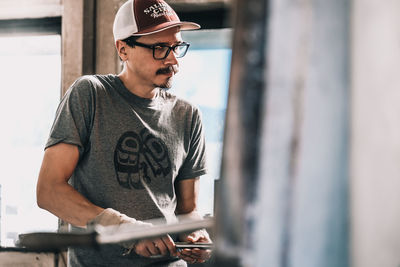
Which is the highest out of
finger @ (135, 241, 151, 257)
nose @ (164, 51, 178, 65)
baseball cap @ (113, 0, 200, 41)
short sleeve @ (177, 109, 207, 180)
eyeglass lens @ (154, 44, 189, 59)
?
baseball cap @ (113, 0, 200, 41)

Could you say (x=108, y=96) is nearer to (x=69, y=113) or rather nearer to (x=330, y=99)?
(x=69, y=113)

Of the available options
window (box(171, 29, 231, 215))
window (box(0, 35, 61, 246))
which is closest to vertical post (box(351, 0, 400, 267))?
window (box(171, 29, 231, 215))

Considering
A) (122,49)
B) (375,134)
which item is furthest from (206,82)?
(375,134)

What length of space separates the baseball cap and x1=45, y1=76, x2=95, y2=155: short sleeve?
27cm

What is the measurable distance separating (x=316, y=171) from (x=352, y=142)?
4 centimetres

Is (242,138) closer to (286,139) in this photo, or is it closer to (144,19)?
(286,139)

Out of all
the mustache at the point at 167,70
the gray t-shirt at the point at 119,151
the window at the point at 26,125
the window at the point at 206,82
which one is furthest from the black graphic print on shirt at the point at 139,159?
the window at the point at 26,125

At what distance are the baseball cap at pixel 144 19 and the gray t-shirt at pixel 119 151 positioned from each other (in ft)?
0.60

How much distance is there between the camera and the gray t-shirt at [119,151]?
1379 mm

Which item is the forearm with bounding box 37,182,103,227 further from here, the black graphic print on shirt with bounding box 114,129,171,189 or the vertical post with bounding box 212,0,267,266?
the vertical post with bounding box 212,0,267,266

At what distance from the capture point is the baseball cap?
1602mm

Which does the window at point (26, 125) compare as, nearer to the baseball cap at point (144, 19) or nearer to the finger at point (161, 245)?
the baseball cap at point (144, 19)

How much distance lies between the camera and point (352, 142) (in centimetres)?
34

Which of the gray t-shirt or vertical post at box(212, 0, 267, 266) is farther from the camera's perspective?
the gray t-shirt
